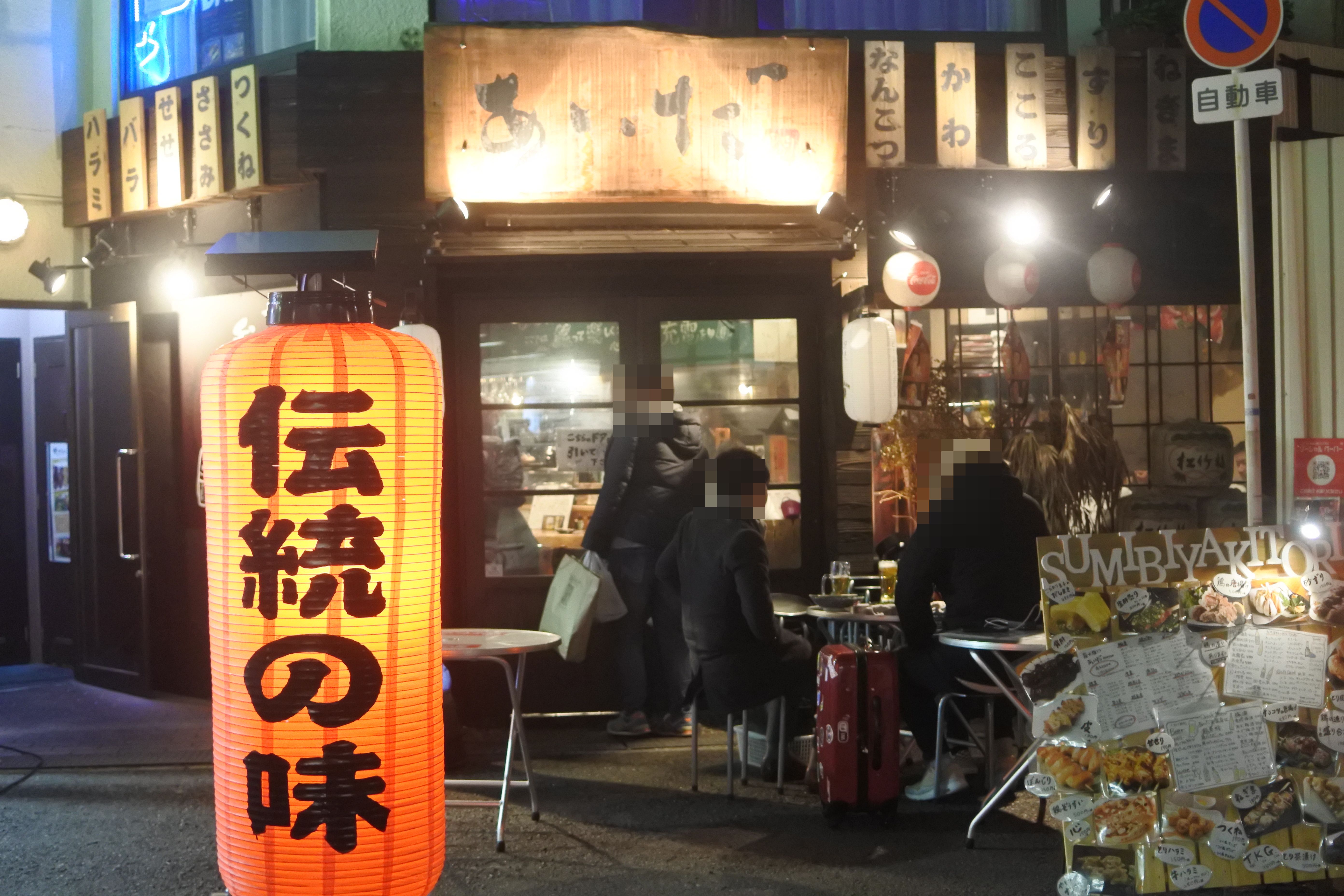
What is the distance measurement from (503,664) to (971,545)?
2419 mm

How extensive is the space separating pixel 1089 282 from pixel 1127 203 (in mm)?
668

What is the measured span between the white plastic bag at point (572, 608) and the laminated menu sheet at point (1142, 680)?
288 cm

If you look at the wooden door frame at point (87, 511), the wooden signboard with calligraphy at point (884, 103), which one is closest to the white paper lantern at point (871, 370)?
the wooden signboard with calligraphy at point (884, 103)

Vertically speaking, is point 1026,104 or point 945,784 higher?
point 1026,104

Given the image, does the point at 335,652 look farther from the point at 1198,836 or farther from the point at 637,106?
the point at 637,106

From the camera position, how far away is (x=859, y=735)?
6.12 metres

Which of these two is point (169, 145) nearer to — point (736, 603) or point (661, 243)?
point (661, 243)

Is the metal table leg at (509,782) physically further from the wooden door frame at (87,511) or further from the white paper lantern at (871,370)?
the wooden door frame at (87,511)

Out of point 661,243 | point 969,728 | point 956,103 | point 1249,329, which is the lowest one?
point 969,728

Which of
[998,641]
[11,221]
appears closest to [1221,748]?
[998,641]

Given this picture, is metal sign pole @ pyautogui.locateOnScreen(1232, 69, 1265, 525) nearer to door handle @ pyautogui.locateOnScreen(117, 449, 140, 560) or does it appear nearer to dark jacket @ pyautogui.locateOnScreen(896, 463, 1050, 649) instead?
dark jacket @ pyautogui.locateOnScreen(896, 463, 1050, 649)

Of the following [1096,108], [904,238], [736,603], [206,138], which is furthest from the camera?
[206,138]

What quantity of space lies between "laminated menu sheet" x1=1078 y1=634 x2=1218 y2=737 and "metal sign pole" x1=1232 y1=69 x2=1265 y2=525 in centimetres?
86

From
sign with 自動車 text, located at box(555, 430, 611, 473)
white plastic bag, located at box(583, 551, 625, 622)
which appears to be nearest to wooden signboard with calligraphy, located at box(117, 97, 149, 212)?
sign with 自動車 text, located at box(555, 430, 611, 473)
